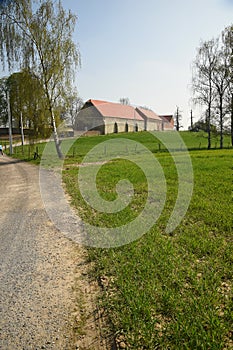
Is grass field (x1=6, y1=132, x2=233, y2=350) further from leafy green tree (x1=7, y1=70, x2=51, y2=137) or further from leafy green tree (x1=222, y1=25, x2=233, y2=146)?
leafy green tree (x1=222, y1=25, x2=233, y2=146)

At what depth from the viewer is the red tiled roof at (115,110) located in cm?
6598

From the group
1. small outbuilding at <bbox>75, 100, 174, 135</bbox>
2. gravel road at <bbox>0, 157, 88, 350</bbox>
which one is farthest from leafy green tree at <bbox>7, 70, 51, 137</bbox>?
small outbuilding at <bbox>75, 100, 174, 135</bbox>

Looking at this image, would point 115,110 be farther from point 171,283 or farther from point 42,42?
point 171,283

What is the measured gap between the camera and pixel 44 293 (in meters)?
3.28

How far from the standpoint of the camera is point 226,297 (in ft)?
10.3

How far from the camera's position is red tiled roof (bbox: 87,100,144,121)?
66.0m

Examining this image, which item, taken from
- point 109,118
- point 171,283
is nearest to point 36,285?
point 171,283

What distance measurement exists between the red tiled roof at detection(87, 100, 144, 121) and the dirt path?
60.9m

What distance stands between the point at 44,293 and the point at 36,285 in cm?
23

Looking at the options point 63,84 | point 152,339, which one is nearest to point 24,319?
point 152,339

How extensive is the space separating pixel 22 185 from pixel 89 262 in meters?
7.45

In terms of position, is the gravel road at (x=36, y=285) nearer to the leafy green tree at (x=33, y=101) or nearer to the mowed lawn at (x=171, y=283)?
the mowed lawn at (x=171, y=283)

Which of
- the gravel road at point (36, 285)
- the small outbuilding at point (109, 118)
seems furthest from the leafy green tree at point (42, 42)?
the small outbuilding at point (109, 118)

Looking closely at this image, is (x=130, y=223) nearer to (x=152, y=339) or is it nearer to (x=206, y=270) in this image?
(x=206, y=270)
